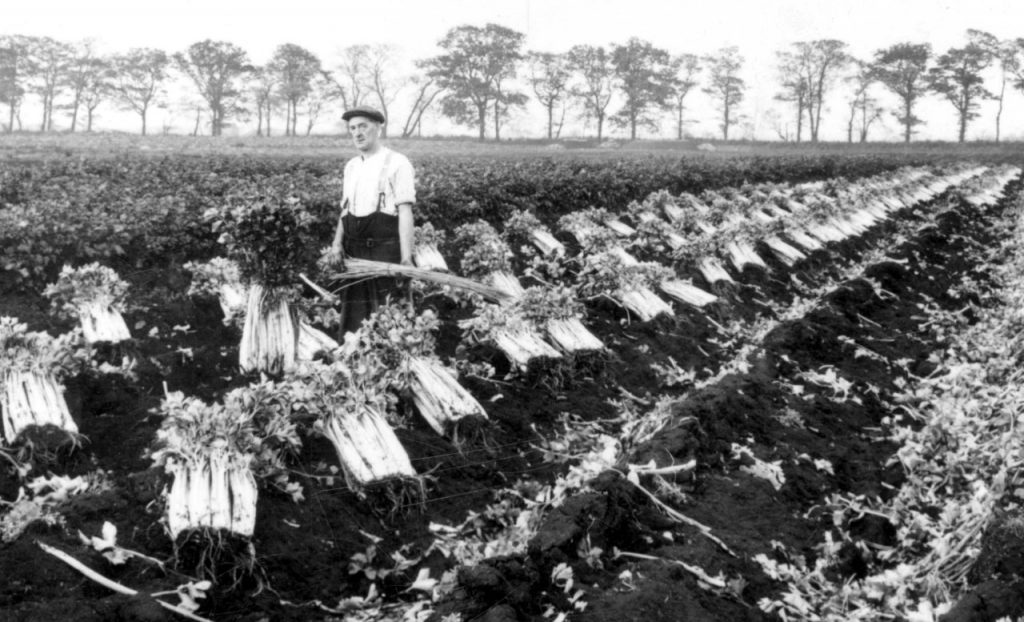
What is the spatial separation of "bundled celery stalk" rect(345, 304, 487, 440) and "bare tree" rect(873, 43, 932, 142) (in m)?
75.9

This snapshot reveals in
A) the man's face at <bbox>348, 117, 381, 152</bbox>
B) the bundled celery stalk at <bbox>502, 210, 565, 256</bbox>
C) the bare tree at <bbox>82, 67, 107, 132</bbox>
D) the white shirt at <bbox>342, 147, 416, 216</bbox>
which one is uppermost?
the bare tree at <bbox>82, 67, 107, 132</bbox>

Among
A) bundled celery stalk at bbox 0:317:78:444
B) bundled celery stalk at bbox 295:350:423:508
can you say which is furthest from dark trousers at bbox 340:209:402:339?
bundled celery stalk at bbox 0:317:78:444

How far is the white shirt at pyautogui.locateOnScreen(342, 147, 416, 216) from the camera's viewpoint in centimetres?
641

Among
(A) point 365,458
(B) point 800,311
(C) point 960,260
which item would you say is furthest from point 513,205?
(A) point 365,458

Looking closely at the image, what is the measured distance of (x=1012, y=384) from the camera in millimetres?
6555

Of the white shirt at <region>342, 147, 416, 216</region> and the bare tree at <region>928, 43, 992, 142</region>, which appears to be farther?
the bare tree at <region>928, 43, 992, 142</region>

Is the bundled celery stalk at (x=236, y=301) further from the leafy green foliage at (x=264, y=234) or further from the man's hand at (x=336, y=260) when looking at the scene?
the man's hand at (x=336, y=260)

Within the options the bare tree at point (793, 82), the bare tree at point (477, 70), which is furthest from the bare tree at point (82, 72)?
the bare tree at point (793, 82)

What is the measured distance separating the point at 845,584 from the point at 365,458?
253 cm

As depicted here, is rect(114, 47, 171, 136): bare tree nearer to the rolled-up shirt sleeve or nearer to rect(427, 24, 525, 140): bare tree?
rect(427, 24, 525, 140): bare tree

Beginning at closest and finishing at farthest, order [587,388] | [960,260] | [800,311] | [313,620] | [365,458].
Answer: [313,620], [365,458], [587,388], [800,311], [960,260]

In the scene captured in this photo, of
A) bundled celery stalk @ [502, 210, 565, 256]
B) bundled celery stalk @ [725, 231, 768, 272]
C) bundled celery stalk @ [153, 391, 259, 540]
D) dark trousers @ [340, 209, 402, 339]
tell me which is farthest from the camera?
bundled celery stalk @ [725, 231, 768, 272]

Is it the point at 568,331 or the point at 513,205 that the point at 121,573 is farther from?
the point at 513,205

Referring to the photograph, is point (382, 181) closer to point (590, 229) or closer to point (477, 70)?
point (590, 229)
